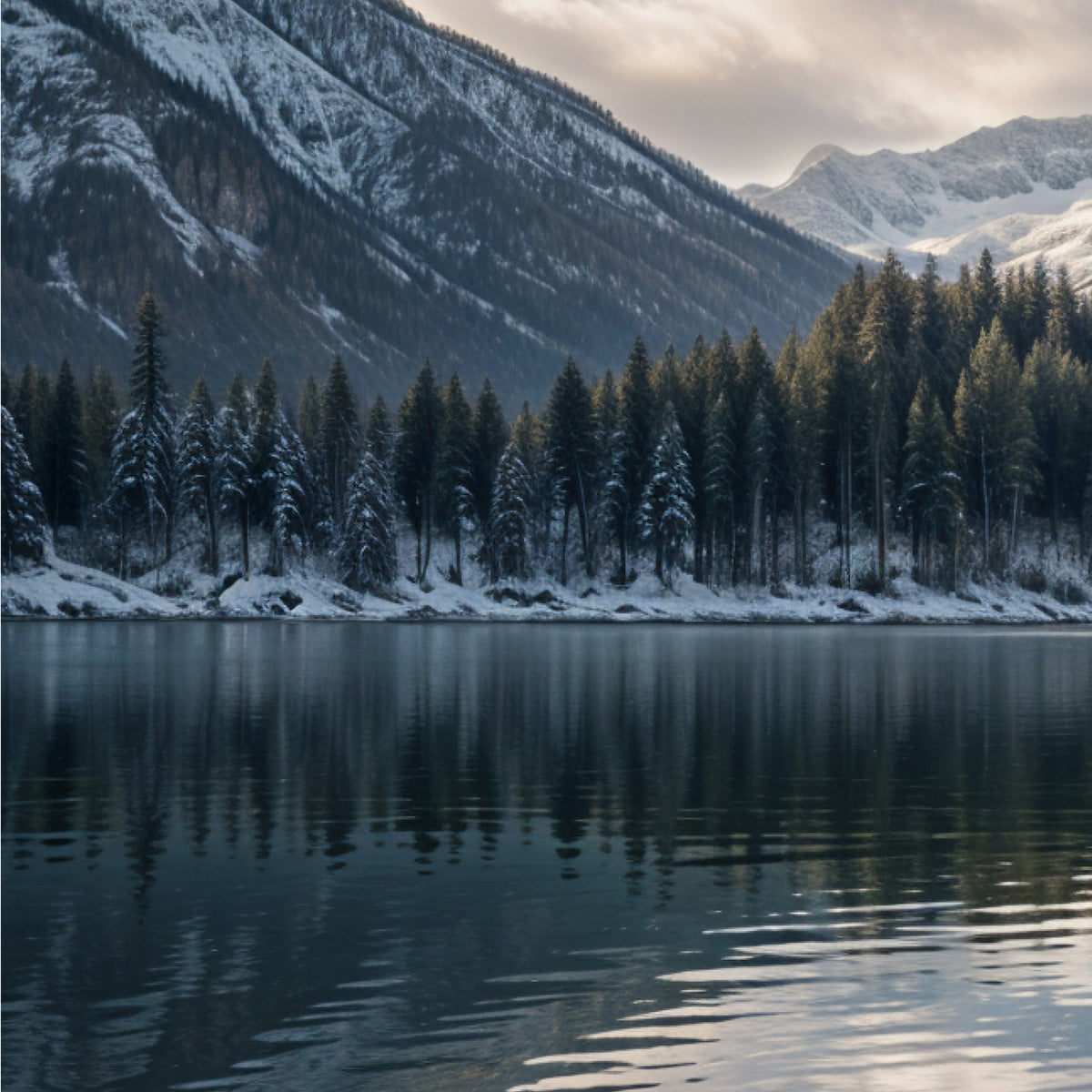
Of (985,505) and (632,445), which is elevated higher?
(632,445)

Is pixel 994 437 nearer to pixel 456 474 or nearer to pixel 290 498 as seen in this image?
pixel 456 474

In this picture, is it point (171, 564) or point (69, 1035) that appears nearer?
point (69, 1035)

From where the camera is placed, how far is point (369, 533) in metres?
95.7

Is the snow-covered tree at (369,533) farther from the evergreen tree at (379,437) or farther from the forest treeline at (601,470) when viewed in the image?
the evergreen tree at (379,437)

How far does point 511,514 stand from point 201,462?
74.2 feet

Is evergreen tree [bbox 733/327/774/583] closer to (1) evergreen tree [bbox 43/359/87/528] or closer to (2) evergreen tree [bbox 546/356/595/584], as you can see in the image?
(2) evergreen tree [bbox 546/356/595/584]

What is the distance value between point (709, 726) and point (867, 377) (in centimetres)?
8042

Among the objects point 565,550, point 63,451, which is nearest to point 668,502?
point 565,550

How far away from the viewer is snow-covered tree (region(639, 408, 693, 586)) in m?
98.1

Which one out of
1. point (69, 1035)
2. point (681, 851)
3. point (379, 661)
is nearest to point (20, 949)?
point (69, 1035)

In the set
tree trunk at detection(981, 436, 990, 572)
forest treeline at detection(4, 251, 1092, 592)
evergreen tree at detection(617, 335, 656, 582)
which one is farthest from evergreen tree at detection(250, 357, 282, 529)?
tree trunk at detection(981, 436, 990, 572)

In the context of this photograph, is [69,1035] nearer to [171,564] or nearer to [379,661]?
[379,661]

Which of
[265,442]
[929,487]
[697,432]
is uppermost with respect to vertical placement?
[697,432]

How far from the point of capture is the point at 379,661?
53.5 meters
